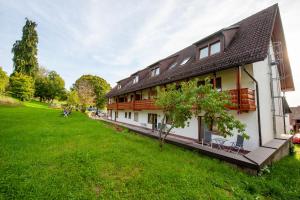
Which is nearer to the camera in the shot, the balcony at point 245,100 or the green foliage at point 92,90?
the balcony at point 245,100

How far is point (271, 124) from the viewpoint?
34.9ft

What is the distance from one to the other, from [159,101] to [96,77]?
46948 mm

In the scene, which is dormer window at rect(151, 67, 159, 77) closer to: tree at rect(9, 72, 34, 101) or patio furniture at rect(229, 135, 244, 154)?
patio furniture at rect(229, 135, 244, 154)

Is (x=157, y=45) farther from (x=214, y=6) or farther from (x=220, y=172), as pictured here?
(x=220, y=172)

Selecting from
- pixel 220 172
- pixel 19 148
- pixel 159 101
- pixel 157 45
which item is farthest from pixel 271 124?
pixel 19 148

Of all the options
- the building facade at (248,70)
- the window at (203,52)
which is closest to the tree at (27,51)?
the building facade at (248,70)

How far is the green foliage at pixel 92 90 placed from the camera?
41.2m

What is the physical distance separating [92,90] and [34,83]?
52.1ft

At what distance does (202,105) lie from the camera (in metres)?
6.63

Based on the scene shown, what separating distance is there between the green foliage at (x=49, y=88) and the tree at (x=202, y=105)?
50.4 meters

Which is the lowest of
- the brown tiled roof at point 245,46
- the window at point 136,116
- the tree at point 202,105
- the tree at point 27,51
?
the window at point 136,116

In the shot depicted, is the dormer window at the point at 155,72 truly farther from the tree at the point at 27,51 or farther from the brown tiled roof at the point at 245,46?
the tree at the point at 27,51

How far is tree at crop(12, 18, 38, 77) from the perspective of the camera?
37.3 meters

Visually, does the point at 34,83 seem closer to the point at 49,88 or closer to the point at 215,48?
the point at 49,88
